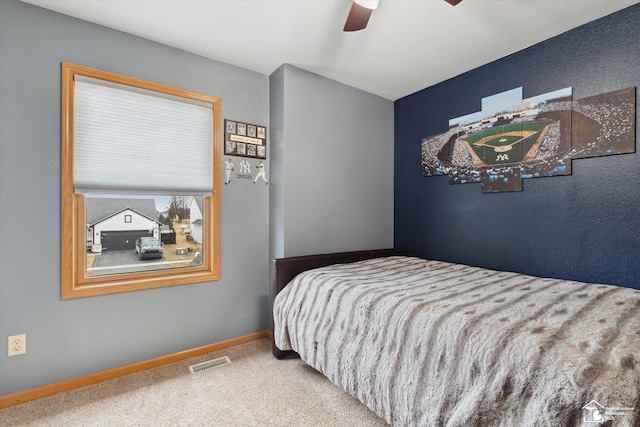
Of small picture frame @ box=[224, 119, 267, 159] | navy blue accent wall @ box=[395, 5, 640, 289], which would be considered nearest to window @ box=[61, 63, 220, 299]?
small picture frame @ box=[224, 119, 267, 159]

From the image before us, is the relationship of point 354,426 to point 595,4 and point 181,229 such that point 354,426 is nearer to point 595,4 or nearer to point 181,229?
point 181,229

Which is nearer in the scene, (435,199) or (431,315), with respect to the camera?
(431,315)

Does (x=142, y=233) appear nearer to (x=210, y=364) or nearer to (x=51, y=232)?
(x=51, y=232)

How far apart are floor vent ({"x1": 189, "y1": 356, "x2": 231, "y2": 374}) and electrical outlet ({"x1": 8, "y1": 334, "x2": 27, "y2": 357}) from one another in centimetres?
101

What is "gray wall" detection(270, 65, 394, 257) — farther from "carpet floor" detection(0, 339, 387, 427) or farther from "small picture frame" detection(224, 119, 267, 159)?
"carpet floor" detection(0, 339, 387, 427)

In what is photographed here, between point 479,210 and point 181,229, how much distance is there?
269 centimetres

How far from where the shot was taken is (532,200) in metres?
2.30

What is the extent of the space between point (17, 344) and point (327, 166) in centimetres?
258

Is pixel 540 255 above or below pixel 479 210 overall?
below

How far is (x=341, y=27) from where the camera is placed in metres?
2.08

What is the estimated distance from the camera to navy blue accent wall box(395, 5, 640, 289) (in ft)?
6.21

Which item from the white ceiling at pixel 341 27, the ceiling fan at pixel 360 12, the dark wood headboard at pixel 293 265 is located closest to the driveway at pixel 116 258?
the dark wood headboard at pixel 293 265

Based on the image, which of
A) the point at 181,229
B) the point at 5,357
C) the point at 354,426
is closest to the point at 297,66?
the point at 181,229

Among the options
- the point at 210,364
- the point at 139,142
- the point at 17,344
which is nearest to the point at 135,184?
the point at 139,142
